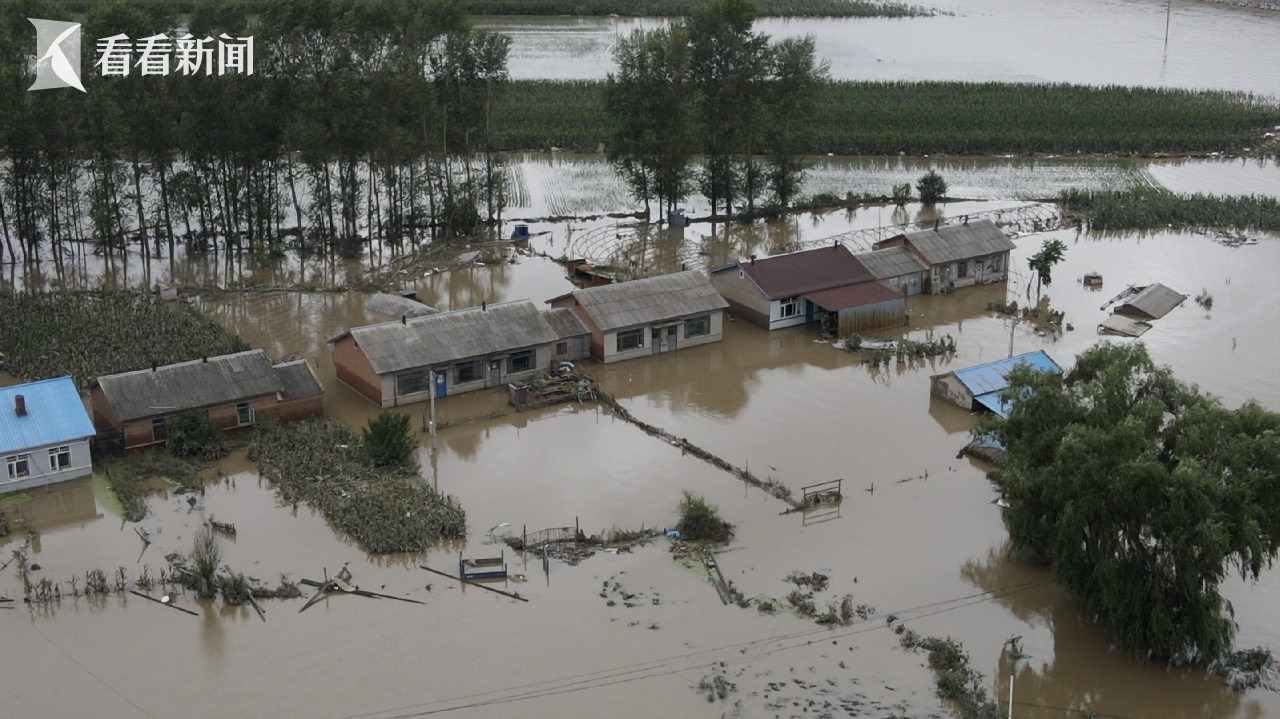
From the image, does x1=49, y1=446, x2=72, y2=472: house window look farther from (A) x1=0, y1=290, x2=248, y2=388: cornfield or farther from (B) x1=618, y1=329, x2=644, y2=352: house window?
(B) x1=618, y1=329, x2=644, y2=352: house window

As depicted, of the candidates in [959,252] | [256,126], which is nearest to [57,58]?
[256,126]

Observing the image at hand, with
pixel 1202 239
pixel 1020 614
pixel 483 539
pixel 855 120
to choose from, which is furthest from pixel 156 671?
pixel 855 120

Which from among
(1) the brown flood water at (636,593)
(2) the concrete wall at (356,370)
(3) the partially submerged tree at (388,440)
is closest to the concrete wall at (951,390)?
(1) the brown flood water at (636,593)

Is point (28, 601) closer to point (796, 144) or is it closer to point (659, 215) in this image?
point (659, 215)

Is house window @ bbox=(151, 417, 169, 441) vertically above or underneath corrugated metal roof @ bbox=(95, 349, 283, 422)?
underneath

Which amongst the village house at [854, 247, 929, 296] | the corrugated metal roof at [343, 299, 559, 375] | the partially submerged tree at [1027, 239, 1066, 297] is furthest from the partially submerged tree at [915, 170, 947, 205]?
the corrugated metal roof at [343, 299, 559, 375]

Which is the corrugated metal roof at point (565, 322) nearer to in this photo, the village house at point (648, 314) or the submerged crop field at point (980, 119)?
the village house at point (648, 314)
